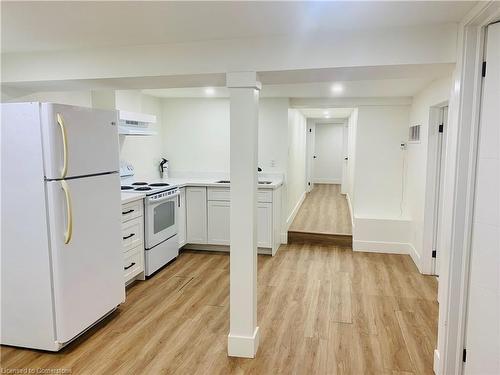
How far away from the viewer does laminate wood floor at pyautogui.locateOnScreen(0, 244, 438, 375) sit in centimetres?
247

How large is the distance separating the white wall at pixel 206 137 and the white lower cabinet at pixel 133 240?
6.30ft

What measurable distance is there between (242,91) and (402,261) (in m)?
3.38

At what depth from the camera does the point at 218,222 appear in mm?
4895

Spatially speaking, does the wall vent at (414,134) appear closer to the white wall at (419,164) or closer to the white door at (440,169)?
the white wall at (419,164)

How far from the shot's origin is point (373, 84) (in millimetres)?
3908

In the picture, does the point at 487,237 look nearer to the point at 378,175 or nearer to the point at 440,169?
Answer: the point at 440,169

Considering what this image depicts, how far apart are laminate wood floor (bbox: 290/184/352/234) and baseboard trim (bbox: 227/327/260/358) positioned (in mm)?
3176

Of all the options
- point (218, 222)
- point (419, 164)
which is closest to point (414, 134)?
point (419, 164)

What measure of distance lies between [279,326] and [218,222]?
2139 millimetres

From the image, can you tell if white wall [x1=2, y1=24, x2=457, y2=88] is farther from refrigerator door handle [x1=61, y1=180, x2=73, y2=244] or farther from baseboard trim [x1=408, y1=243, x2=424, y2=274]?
baseboard trim [x1=408, y1=243, x2=424, y2=274]

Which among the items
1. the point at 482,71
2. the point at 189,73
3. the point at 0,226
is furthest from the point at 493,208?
the point at 0,226

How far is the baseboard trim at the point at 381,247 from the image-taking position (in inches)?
191

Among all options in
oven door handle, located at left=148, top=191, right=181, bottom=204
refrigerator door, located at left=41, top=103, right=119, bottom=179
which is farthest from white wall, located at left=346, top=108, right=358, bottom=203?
refrigerator door, located at left=41, top=103, right=119, bottom=179

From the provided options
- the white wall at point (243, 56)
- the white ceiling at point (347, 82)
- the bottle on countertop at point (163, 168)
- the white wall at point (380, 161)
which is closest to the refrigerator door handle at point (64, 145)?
the white wall at point (243, 56)
